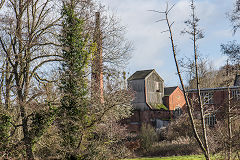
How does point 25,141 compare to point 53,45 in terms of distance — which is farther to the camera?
point 53,45

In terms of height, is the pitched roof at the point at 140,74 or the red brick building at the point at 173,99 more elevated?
the pitched roof at the point at 140,74

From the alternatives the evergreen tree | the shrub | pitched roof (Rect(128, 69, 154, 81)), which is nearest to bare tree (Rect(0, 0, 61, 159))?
the evergreen tree

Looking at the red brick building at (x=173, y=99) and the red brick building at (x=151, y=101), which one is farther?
the red brick building at (x=173, y=99)

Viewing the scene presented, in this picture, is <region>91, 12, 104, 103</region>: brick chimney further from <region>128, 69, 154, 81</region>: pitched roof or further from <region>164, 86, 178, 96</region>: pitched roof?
<region>164, 86, 178, 96</region>: pitched roof

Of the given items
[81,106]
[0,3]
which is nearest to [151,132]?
[81,106]

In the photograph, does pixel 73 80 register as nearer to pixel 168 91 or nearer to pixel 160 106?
pixel 160 106

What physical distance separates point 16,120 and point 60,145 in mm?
3960

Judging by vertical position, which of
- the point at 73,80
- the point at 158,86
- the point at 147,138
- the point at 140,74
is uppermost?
the point at 140,74

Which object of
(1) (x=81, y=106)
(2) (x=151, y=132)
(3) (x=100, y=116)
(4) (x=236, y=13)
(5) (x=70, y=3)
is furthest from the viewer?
(2) (x=151, y=132)

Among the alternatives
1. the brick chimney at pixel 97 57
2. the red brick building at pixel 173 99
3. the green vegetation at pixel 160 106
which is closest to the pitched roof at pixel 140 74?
the green vegetation at pixel 160 106

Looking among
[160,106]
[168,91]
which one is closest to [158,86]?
[168,91]

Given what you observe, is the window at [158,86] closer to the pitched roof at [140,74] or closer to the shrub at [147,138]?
the pitched roof at [140,74]

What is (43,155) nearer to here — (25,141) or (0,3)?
(25,141)

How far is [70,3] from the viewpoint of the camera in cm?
1769
